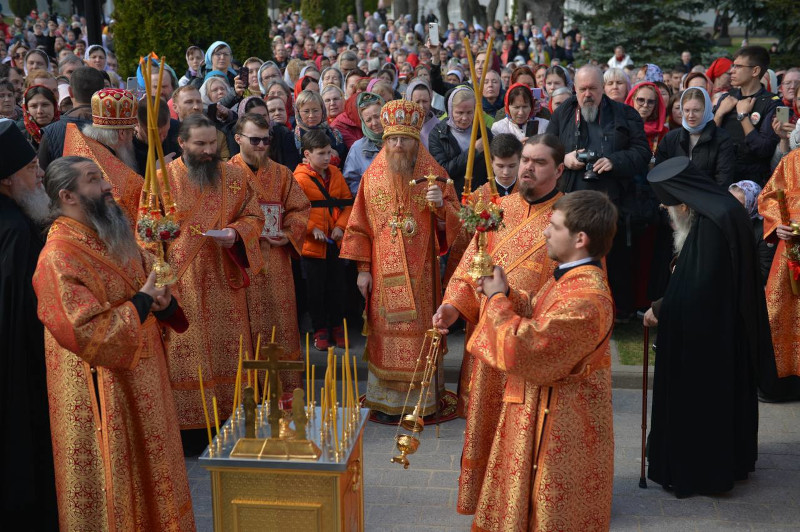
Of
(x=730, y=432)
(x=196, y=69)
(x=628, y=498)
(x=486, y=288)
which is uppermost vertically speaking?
(x=196, y=69)

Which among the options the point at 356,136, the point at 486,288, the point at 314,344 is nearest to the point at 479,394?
the point at 486,288

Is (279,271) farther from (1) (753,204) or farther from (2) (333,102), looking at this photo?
(1) (753,204)

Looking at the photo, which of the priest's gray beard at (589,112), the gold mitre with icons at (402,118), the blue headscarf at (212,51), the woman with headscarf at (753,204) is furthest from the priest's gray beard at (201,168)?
the blue headscarf at (212,51)

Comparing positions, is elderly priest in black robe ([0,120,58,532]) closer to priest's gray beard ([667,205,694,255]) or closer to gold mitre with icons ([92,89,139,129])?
gold mitre with icons ([92,89,139,129])

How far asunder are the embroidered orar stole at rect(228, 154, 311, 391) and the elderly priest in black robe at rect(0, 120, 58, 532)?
2094 millimetres

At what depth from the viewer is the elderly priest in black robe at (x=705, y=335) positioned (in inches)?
196

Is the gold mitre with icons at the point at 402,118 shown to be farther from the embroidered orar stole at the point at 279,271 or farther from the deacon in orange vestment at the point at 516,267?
the deacon in orange vestment at the point at 516,267

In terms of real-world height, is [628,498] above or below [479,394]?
below

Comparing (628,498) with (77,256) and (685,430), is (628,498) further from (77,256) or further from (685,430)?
(77,256)

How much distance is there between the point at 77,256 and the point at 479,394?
7.22ft

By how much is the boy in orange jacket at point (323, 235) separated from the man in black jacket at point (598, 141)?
1.95 metres

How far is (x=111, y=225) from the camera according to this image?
406cm

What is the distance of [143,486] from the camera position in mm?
4242

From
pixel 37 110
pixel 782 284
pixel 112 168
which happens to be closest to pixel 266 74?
pixel 37 110
